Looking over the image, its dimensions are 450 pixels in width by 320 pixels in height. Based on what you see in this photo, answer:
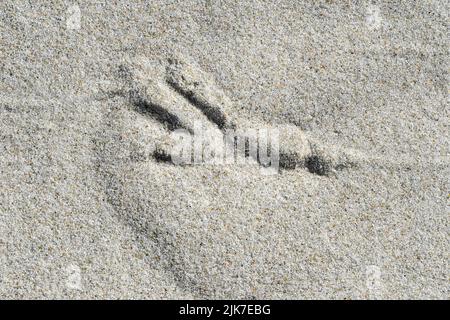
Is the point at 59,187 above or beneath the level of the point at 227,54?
beneath

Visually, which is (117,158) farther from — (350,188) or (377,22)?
(377,22)

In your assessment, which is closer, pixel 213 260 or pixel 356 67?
pixel 213 260

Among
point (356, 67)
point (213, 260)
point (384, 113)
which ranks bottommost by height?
point (213, 260)

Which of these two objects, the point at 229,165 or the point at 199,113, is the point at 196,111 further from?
the point at 229,165

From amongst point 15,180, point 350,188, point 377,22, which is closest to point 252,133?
point 350,188

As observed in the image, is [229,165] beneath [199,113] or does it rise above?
beneath

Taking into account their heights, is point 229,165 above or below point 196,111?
below

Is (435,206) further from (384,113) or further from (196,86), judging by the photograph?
(196,86)

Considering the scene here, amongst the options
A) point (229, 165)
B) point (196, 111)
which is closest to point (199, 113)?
point (196, 111)
